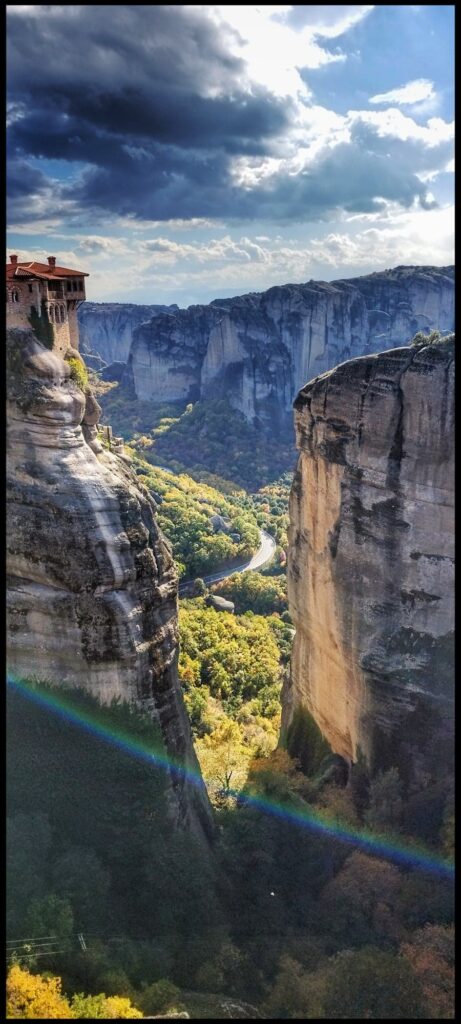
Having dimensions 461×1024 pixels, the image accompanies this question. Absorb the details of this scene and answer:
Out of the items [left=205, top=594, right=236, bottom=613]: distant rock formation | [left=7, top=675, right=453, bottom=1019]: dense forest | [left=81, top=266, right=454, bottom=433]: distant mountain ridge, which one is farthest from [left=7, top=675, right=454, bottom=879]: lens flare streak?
[left=81, top=266, right=454, bottom=433]: distant mountain ridge

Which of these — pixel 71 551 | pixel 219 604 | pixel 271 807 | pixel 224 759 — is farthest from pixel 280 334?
pixel 71 551

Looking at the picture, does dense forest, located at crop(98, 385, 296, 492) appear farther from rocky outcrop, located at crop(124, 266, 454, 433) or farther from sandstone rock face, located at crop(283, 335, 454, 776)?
sandstone rock face, located at crop(283, 335, 454, 776)

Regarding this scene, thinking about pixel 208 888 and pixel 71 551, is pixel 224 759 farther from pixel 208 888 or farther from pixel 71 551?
pixel 71 551

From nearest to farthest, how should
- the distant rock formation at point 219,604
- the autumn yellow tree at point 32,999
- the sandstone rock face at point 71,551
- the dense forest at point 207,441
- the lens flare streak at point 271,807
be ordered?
1. the autumn yellow tree at point 32,999
2. the sandstone rock face at point 71,551
3. the lens flare streak at point 271,807
4. the distant rock formation at point 219,604
5. the dense forest at point 207,441

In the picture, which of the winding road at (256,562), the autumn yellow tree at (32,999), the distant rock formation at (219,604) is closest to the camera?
the autumn yellow tree at (32,999)

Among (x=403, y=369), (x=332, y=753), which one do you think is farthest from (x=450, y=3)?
(x=332, y=753)

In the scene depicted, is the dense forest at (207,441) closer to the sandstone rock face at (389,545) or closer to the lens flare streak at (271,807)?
the sandstone rock face at (389,545)

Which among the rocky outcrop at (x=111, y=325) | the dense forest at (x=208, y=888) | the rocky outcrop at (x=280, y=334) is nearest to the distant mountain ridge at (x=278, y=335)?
the rocky outcrop at (x=280, y=334)
